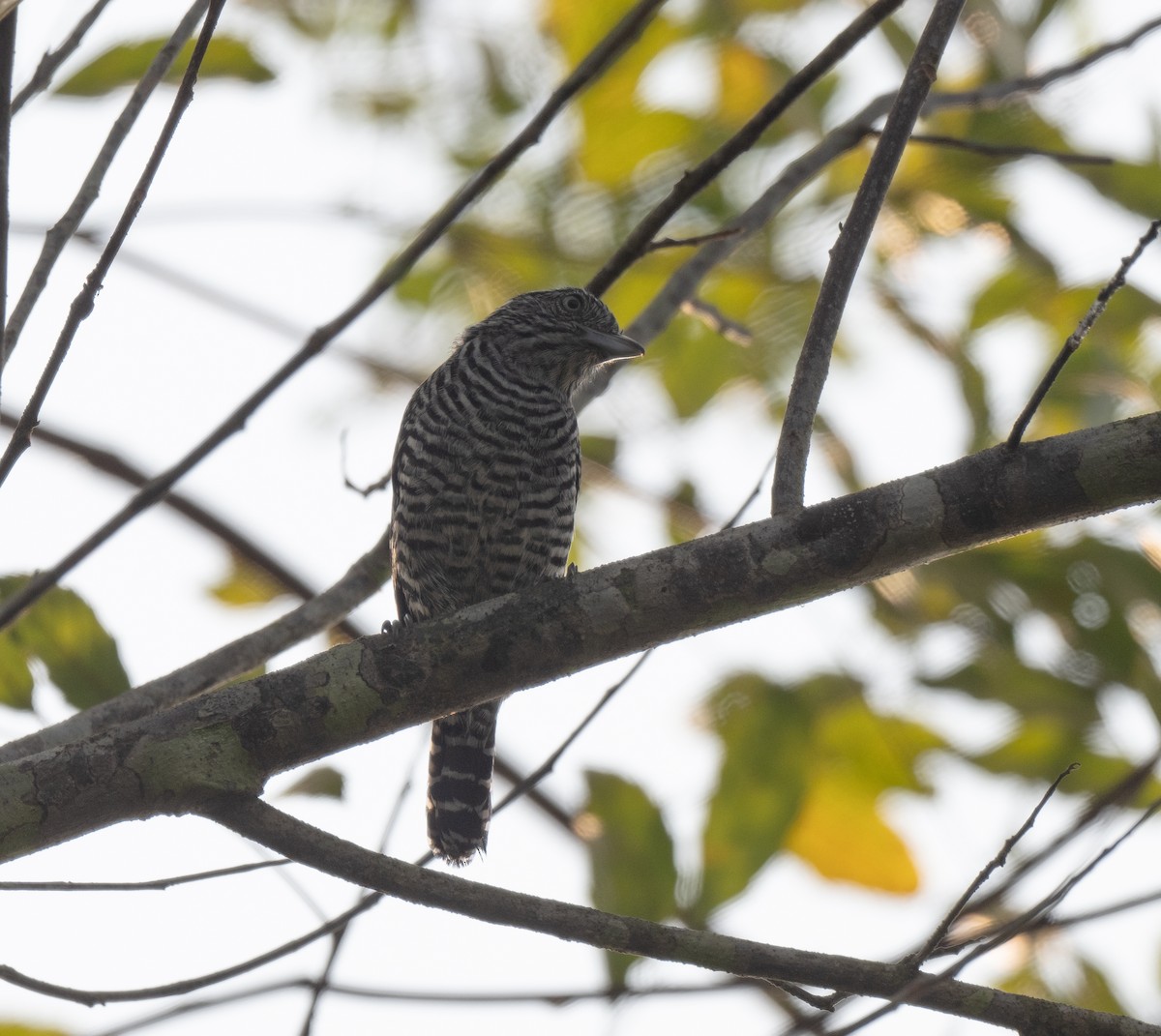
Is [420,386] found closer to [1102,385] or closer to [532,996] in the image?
[1102,385]

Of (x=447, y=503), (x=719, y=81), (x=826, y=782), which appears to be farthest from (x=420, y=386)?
Answer: (x=826, y=782)

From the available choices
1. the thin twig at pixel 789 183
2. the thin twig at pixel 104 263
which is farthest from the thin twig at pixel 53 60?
the thin twig at pixel 789 183

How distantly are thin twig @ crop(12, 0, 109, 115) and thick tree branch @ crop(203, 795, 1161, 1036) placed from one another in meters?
1.57

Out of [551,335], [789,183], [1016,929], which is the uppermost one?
[551,335]

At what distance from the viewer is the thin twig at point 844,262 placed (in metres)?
3.07

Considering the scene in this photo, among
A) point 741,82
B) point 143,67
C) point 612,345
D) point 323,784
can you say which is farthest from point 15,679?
point 741,82

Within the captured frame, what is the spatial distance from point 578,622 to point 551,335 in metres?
2.54

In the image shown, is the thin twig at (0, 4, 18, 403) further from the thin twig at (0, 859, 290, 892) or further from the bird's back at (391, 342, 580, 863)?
the bird's back at (391, 342, 580, 863)

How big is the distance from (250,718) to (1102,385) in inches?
→ 117

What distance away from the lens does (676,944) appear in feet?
8.34

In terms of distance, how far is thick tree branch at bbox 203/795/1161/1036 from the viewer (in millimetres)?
2500

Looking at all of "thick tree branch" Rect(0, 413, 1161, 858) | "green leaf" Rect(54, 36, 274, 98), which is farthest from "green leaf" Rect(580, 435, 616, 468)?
"thick tree branch" Rect(0, 413, 1161, 858)

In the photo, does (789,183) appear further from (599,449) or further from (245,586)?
(245,586)

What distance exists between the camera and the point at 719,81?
16.3 feet
